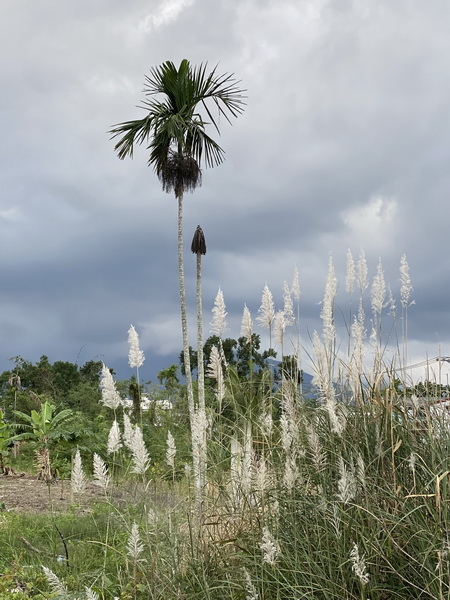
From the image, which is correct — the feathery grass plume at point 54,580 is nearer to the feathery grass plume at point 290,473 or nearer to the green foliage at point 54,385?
the feathery grass plume at point 290,473

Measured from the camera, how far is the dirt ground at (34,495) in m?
8.02

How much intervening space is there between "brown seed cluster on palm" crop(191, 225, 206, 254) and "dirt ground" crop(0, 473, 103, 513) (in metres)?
5.56

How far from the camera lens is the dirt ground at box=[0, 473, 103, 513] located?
8.02m

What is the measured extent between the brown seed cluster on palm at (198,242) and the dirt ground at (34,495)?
5562 millimetres

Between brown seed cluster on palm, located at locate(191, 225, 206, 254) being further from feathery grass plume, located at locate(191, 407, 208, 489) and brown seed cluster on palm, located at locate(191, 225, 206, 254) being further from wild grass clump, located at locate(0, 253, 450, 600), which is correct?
feathery grass plume, located at locate(191, 407, 208, 489)

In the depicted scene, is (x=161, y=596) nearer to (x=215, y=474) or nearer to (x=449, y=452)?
(x=215, y=474)

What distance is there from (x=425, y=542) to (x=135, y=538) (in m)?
1.35

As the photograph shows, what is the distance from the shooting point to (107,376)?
379cm

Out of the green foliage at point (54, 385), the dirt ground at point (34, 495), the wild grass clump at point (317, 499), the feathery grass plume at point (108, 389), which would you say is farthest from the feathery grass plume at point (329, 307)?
the green foliage at point (54, 385)

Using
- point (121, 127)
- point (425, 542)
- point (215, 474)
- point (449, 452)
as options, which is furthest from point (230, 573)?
point (121, 127)

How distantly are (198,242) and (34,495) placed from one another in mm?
6508

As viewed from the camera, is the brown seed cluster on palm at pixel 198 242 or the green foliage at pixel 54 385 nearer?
the brown seed cluster on palm at pixel 198 242

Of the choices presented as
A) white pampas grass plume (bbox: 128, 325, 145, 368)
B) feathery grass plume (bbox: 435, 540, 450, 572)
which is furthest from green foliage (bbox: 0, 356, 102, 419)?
feathery grass plume (bbox: 435, 540, 450, 572)

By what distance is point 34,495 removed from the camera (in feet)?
29.8
